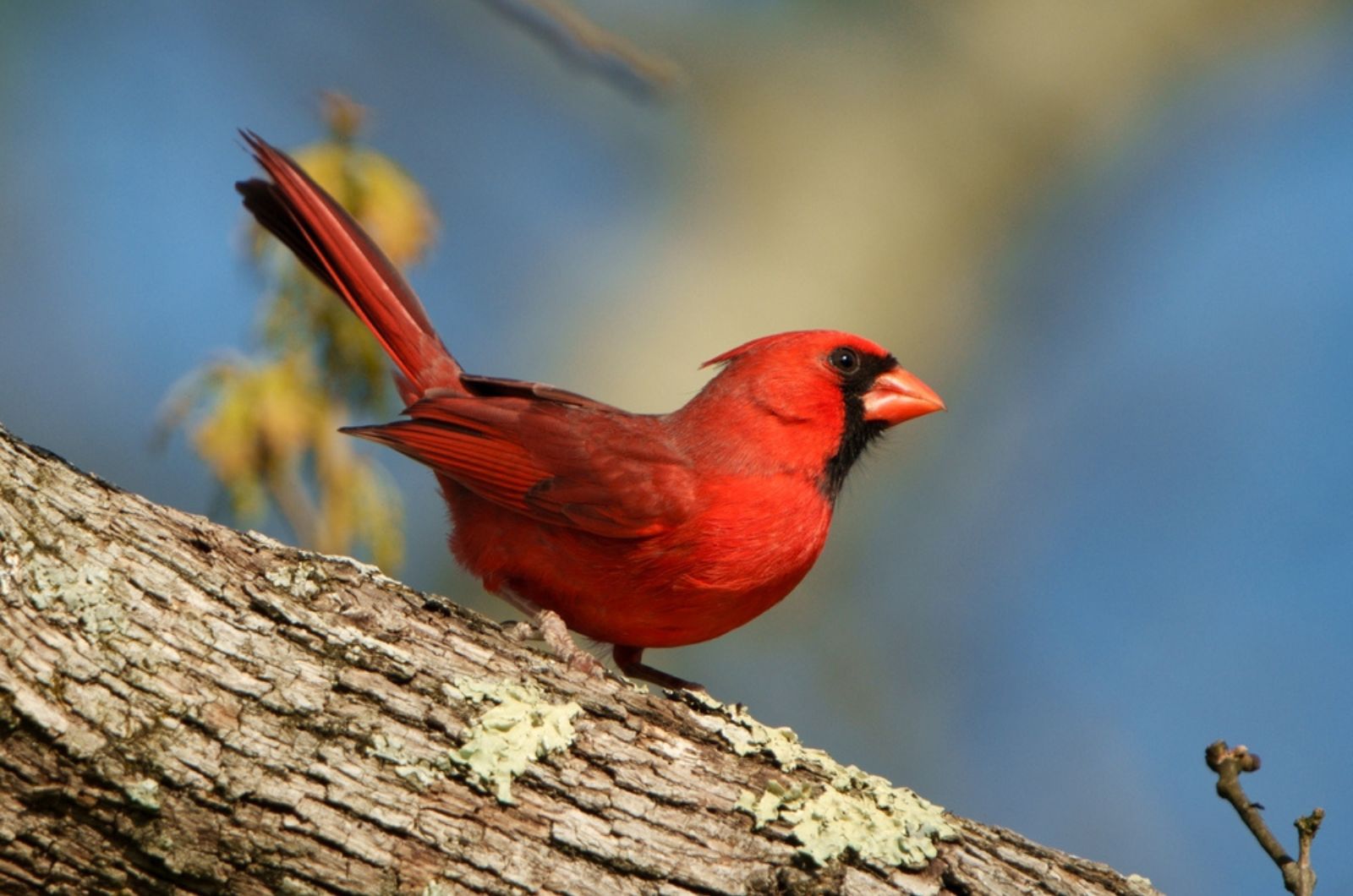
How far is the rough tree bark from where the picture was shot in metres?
2.12

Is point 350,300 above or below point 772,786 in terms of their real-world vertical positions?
above

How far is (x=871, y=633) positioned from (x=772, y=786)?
4.00 m

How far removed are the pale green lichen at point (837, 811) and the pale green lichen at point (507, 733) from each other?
0.32 meters

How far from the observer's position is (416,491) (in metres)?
6.29

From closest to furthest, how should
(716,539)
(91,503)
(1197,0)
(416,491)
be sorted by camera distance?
(91,503), (716,539), (416,491), (1197,0)

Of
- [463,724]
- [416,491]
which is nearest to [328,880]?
[463,724]

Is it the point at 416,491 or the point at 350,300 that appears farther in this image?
the point at 416,491

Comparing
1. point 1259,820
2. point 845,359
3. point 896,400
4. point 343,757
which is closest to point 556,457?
point 845,359

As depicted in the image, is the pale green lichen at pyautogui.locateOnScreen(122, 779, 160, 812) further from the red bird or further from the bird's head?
the bird's head

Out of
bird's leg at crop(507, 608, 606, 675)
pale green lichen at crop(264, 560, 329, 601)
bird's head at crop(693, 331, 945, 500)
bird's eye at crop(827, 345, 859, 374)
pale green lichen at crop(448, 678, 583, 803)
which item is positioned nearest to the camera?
pale green lichen at crop(448, 678, 583, 803)

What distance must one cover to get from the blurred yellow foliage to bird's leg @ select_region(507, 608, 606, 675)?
1.22ft

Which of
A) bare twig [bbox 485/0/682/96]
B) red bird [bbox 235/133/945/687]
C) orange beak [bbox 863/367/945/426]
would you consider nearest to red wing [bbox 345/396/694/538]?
red bird [bbox 235/133/945/687]

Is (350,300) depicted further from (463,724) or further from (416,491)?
(416,491)

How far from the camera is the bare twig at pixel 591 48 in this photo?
7.27 feet
